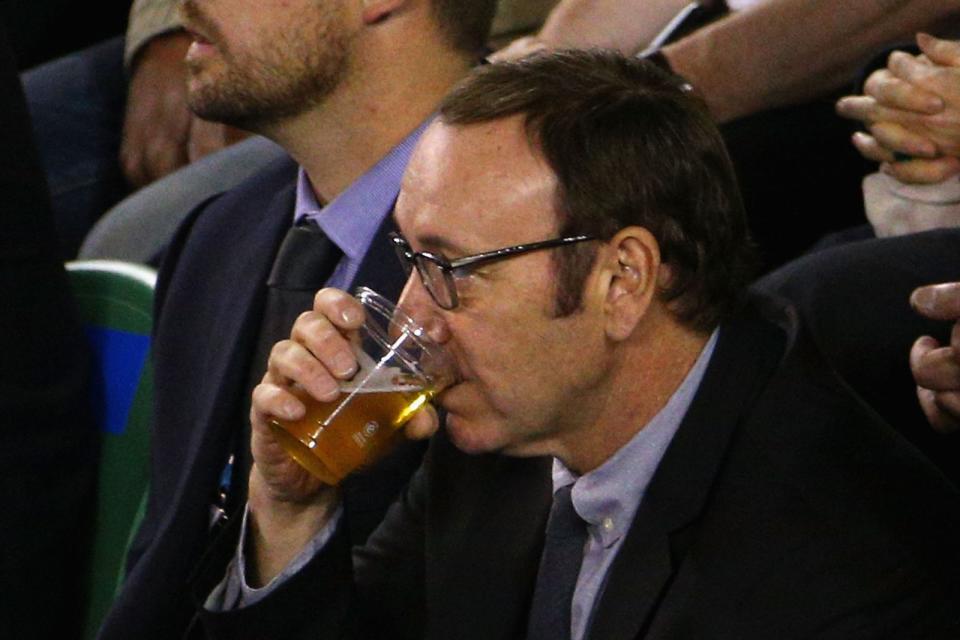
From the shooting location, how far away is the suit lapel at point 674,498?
1.25 metres

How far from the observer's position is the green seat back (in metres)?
1.98

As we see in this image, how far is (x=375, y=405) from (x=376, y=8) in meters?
0.64

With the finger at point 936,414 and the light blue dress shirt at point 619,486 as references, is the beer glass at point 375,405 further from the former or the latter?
the finger at point 936,414

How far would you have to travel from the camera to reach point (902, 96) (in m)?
1.73

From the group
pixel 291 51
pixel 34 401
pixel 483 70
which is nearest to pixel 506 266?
pixel 483 70

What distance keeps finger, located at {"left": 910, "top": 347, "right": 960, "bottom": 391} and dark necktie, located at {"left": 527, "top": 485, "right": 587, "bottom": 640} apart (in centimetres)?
33

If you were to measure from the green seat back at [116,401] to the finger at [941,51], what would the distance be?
95 cm

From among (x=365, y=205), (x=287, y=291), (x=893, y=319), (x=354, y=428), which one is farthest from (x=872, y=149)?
(x=354, y=428)

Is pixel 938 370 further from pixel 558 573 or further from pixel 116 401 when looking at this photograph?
pixel 116 401

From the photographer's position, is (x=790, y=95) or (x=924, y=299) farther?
(x=790, y=95)

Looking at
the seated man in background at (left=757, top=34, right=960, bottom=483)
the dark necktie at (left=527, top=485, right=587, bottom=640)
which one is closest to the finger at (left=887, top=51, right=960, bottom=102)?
the seated man in background at (left=757, top=34, right=960, bottom=483)

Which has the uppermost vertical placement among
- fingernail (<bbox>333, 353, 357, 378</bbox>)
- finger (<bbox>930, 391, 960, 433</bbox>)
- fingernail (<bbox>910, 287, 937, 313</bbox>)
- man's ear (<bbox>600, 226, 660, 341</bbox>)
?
man's ear (<bbox>600, 226, 660, 341</bbox>)

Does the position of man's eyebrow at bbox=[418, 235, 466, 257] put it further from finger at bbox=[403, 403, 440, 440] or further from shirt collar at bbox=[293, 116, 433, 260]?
shirt collar at bbox=[293, 116, 433, 260]

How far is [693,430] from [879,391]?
350mm
